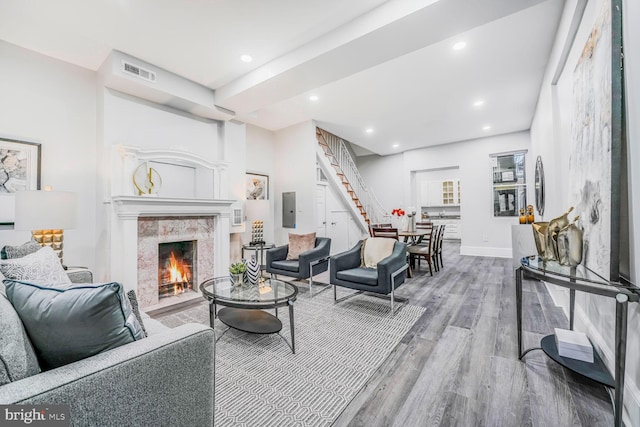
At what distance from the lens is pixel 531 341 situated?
2531 mm

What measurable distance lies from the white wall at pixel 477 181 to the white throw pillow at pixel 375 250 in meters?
4.75

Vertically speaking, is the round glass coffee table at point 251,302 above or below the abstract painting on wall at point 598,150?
below

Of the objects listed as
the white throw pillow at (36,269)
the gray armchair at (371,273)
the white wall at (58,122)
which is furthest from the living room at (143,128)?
the white throw pillow at (36,269)

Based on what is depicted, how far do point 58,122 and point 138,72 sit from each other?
1186 mm

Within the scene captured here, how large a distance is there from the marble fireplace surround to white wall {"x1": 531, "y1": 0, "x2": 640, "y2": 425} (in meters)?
4.41

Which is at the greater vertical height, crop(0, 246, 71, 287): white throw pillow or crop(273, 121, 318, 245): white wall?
crop(273, 121, 318, 245): white wall

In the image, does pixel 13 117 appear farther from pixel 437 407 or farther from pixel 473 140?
pixel 473 140

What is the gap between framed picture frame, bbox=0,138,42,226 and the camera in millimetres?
3037

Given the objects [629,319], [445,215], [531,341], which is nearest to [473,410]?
[629,319]

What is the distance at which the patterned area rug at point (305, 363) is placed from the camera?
1724 mm

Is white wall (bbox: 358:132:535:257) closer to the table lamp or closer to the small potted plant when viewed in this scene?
the small potted plant

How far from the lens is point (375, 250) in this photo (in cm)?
380

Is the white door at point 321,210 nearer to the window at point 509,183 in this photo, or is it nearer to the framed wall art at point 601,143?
the window at point 509,183

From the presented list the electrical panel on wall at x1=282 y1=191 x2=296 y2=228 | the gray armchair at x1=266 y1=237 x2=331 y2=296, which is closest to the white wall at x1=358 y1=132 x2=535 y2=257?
the electrical panel on wall at x1=282 y1=191 x2=296 y2=228
